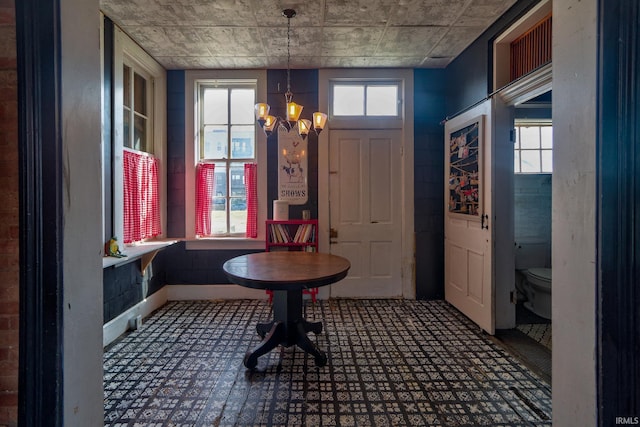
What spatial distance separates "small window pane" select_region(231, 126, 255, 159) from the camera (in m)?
4.09

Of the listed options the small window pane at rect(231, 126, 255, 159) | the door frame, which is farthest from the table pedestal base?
the small window pane at rect(231, 126, 255, 159)

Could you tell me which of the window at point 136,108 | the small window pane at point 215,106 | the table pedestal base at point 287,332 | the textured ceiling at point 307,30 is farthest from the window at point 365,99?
the table pedestal base at point 287,332

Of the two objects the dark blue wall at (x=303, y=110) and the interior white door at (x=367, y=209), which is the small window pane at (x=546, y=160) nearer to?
the interior white door at (x=367, y=209)

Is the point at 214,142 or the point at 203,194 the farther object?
the point at 214,142

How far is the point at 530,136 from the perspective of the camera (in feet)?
12.6

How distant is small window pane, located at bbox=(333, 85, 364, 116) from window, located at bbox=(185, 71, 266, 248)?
1023 mm

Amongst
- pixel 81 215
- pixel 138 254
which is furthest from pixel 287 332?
pixel 81 215

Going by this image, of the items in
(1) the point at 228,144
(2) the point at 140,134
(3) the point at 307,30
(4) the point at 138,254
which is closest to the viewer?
(4) the point at 138,254

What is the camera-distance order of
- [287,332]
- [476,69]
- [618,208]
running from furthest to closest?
[476,69]
[287,332]
[618,208]

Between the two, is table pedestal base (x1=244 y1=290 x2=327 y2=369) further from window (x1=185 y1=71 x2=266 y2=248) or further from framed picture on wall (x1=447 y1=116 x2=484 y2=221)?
framed picture on wall (x1=447 y1=116 x2=484 y2=221)

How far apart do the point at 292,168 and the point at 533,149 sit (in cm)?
296

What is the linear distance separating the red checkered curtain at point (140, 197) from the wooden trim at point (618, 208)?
354 centimetres

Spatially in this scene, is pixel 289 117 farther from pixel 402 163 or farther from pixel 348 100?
pixel 402 163

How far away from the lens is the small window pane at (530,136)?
3.83m
